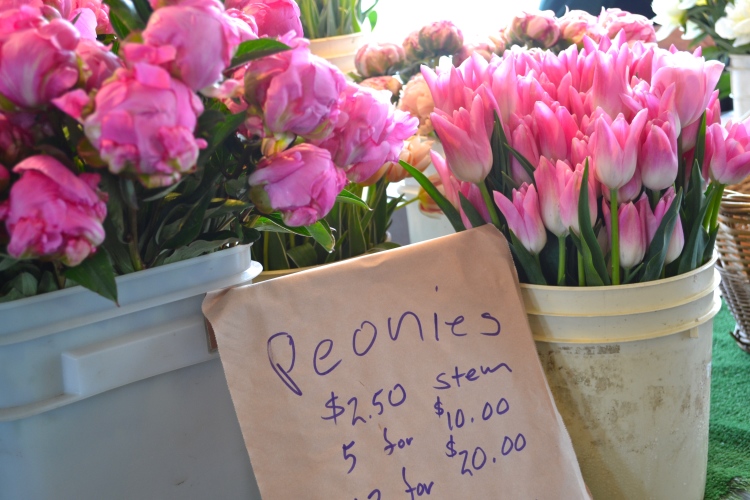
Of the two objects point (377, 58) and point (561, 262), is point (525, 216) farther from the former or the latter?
point (377, 58)

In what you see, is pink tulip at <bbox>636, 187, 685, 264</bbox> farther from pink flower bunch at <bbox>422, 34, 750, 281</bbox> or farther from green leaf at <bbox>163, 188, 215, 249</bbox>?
green leaf at <bbox>163, 188, 215, 249</bbox>

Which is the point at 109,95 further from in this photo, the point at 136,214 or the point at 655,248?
the point at 655,248

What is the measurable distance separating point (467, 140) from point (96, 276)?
26 centimetres

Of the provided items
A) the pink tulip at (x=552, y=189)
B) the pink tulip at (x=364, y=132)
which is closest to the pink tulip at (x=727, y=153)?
the pink tulip at (x=552, y=189)

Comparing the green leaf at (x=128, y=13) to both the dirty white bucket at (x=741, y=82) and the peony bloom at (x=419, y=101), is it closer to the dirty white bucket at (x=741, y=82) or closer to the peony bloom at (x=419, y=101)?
the peony bloom at (x=419, y=101)

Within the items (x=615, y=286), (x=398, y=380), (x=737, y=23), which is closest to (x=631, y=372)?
(x=615, y=286)

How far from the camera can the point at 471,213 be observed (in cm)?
55

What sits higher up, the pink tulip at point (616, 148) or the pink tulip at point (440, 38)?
the pink tulip at point (616, 148)

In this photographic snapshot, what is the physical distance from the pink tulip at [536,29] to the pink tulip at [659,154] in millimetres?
407

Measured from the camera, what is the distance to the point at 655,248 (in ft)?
1.64

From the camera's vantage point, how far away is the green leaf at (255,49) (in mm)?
367

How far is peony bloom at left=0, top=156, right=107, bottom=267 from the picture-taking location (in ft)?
1.03

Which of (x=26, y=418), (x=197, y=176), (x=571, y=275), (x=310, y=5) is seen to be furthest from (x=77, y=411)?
(x=310, y=5)

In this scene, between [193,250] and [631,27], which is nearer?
[193,250]
